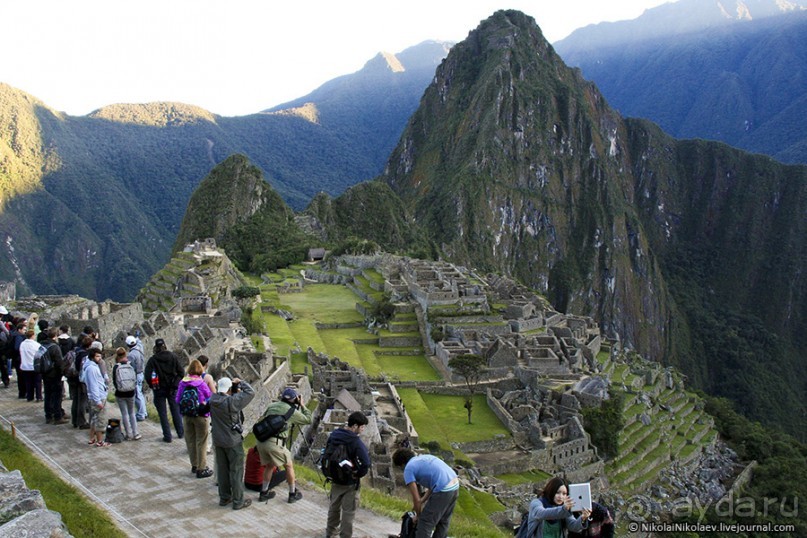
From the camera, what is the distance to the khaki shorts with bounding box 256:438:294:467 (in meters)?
10.2

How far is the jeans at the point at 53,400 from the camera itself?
13.1m

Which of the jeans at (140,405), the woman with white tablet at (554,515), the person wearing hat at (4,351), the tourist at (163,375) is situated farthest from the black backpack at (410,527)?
the person wearing hat at (4,351)

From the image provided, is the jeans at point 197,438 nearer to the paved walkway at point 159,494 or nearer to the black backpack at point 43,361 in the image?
the paved walkway at point 159,494

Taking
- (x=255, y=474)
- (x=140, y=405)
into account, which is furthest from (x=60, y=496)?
(x=140, y=405)

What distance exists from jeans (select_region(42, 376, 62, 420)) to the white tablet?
32.5 ft

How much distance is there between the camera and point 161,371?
40.8ft

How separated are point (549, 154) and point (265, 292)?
389 ft

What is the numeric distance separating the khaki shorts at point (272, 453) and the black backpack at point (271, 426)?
0.17 metres

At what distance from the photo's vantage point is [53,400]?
13203 millimetres

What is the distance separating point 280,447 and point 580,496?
4630mm

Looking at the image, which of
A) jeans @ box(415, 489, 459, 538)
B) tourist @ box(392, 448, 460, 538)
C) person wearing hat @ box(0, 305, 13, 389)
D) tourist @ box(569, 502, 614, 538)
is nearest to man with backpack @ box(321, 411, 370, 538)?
tourist @ box(392, 448, 460, 538)

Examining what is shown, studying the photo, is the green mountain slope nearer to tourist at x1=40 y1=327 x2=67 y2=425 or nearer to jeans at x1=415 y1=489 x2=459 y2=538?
tourist at x1=40 y1=327 x2=67 y2=425

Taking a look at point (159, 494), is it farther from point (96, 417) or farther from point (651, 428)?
point (651, 428)

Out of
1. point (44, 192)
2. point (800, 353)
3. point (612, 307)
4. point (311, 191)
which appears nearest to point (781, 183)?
point (800, 353)
